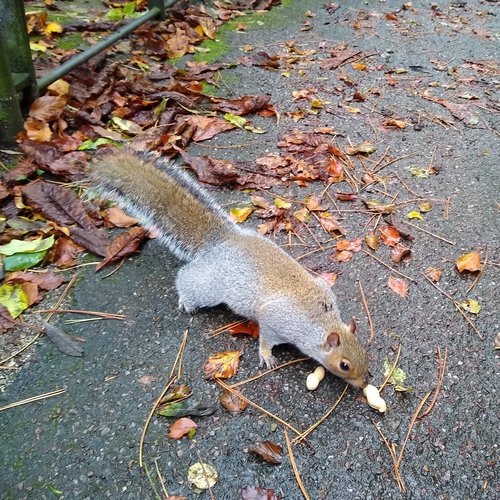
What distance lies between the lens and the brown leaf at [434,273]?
2291 millimetres

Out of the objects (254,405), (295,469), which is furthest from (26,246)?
(295,469)

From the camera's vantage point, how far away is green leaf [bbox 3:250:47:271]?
215 cm

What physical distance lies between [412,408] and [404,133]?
230cm

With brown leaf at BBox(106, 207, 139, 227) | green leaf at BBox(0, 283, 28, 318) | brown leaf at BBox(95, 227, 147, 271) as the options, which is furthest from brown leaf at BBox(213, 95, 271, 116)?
green leaf at BBox(0, 283, 28, 318)

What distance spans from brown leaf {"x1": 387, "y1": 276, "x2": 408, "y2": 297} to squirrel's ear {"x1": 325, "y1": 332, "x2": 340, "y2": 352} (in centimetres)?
60

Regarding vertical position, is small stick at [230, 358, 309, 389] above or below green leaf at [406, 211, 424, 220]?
above

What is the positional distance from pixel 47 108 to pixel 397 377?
99.8 inches

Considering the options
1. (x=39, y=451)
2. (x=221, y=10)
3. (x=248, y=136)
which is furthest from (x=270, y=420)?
(x=221, y=10)

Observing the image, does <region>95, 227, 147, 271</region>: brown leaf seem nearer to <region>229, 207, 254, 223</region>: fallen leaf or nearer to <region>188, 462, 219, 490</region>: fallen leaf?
<region>229, 207, 254, 223</region>: fallen leaf

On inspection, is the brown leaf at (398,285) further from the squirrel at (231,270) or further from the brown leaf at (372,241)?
the squirrel at (231,270)

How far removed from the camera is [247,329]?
6.73 feet

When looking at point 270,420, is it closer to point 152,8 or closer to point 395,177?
point 395,177

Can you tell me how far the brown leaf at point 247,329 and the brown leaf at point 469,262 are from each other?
3.48 ft

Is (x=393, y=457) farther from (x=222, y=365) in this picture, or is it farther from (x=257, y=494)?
(x=222, y=365)
